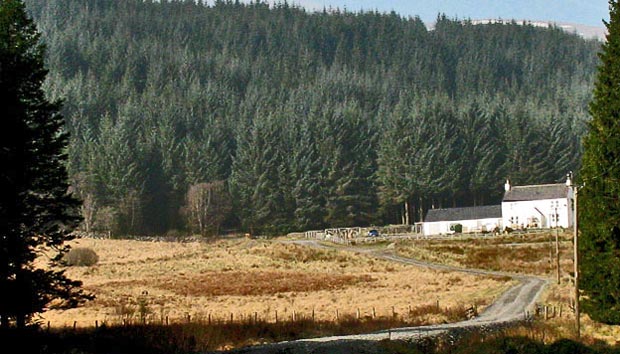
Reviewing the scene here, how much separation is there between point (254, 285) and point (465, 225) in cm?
5033

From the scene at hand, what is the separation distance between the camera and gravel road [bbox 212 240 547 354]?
28.1 m

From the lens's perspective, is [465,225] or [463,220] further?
[463,220]

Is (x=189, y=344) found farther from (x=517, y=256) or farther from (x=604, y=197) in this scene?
(x=517, y=256)

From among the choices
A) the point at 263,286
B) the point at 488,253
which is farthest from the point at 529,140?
the point at 263,286

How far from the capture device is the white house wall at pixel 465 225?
105 metres

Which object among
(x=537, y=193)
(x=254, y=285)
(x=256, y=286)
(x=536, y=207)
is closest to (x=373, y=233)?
(x=536, y=207)

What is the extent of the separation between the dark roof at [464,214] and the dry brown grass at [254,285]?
24.2m

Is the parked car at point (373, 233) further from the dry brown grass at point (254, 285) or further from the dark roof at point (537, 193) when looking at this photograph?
the dark roof at point (537, 193)

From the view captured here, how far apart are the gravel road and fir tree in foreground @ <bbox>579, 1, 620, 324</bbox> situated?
437 centimetres

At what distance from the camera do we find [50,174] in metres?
32.2

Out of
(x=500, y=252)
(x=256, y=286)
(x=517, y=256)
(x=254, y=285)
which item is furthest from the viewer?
(x=500, y=252)

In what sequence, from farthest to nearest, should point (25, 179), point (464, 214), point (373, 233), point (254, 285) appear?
point (464, 214)
point (373, 233)
point (254, 285)
point (25, 179)

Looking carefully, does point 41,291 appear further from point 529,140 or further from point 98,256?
point 529,140

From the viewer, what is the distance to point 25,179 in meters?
31.0
